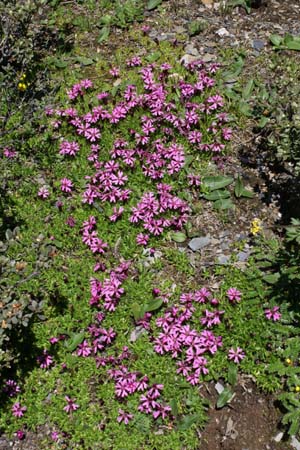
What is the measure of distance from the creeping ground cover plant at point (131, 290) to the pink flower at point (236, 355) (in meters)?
0.01

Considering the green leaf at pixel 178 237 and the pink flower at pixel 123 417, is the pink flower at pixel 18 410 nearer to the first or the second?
the pink flower at pixel 123 417

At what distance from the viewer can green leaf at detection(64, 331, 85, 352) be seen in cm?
589

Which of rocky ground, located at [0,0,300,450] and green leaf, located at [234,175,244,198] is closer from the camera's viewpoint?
rocky ground, located at [0,0,300,450]

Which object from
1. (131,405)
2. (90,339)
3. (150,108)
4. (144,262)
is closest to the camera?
(131,405)

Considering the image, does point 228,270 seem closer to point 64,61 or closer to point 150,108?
point 150,108

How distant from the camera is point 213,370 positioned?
5.64 m

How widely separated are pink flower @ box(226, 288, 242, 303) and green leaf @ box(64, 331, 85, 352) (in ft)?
5.18

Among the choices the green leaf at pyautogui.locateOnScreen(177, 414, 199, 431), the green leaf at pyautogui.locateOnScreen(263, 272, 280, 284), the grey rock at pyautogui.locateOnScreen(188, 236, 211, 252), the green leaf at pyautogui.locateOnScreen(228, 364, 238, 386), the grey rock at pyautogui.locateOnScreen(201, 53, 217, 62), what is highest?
the grey rock at pyautogui.locateOnScreen(201, 53, 217, 62)

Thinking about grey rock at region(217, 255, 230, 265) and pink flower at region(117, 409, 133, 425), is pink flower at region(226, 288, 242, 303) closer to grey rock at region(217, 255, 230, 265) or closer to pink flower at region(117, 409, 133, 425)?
grey rock at region(217, 255, 230, 265)

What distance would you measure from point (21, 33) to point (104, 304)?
4.02m

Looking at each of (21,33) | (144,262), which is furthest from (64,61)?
(144,262)

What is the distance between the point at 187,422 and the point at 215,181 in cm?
279

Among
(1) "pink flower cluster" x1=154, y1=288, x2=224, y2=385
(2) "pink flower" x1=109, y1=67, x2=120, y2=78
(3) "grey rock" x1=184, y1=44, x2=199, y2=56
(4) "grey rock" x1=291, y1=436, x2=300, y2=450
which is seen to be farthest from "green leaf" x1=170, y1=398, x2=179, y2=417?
(3) "grey rock" x1=184, y1=44, x2=199, y2=56

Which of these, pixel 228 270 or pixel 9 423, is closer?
pixel 9 423
